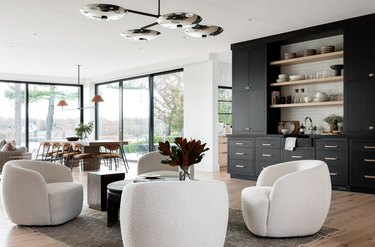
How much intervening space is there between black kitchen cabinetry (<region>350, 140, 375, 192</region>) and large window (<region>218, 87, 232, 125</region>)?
14.9 ft

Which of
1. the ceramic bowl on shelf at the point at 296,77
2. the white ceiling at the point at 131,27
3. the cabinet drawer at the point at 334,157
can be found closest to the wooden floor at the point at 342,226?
the cabinet drawer at the point at 334,157

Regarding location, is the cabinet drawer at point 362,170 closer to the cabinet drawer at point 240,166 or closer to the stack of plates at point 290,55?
the cabinet drawer at point 240,166

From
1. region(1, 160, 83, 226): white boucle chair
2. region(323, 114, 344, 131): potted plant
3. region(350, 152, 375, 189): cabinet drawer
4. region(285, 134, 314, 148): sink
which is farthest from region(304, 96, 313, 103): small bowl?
region(1, 160, 83, 226): white boucle chair

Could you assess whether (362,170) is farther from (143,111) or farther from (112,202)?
(143,111)

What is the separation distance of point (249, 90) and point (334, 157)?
7.31ft

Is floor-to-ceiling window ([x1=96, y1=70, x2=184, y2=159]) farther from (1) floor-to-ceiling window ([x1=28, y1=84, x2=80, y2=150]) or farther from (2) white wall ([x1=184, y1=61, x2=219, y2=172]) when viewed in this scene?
(1) floor-to-ceiling window ([x1=28, y1=84, x2=80, y2=150])

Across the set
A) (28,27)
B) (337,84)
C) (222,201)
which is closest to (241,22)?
(337,84)

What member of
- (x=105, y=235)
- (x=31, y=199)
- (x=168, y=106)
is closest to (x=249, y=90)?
(x=168, y=106)

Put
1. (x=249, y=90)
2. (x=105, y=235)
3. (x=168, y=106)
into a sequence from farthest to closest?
1. (x=168, y=106)
2. (x=249, y=90)
3. (x=105, y=235)

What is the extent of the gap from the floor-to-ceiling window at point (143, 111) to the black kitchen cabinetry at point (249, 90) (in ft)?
8.34

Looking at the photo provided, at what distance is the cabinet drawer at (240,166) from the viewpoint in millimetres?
7645

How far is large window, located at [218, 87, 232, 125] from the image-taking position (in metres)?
10.2

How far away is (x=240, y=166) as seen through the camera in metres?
7.82

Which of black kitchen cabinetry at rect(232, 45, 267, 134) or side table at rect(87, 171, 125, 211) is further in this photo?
black kitchen cabinetry at rect(232, 45, 267, 134)
